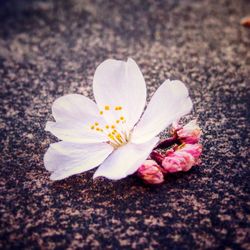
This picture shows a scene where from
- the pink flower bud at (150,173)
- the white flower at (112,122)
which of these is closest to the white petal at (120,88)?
the white flower at (112,122)

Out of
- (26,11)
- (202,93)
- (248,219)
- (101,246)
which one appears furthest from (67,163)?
(26,11)

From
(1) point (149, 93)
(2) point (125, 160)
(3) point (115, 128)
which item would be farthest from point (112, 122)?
(1) point (149, 93)

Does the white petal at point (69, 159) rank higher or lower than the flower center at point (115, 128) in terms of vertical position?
lower

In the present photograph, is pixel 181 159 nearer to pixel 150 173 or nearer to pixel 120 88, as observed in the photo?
pixel 150 173

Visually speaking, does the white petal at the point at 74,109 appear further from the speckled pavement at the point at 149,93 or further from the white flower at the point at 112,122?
the speckled pavement at the point at 149,93

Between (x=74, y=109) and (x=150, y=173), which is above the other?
(x=74, y=109)

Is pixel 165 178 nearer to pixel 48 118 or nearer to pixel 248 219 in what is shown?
pixel 248 219
